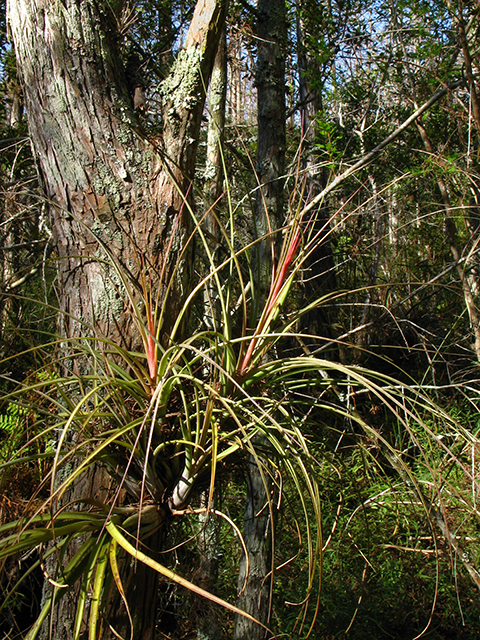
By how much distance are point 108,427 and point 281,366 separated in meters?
0.37

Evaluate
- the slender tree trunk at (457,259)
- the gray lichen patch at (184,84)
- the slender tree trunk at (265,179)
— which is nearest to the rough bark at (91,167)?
the gray lichen patch at (184,84)

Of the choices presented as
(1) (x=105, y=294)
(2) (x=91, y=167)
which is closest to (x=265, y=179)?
(2) (x=91, y=167)

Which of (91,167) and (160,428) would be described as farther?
(91,167)

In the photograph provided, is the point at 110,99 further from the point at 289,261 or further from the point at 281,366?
the point at 281,366

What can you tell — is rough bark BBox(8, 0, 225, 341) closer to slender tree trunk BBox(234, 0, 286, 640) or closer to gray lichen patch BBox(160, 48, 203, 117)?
gray lichen patch BBox(160, 48, 203, 117)

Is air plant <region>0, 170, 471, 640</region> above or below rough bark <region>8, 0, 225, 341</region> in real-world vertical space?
below

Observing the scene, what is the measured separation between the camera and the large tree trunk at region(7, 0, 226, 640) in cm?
103

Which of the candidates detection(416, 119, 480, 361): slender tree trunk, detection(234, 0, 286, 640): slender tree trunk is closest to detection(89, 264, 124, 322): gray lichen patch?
detection(234, 0, 286, 640): slender tree trunk

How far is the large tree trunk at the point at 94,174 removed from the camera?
103 centimetres

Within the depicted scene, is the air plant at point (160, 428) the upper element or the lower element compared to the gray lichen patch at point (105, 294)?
lower

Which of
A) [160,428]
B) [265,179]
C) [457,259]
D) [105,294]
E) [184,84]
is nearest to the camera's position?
[160,428]

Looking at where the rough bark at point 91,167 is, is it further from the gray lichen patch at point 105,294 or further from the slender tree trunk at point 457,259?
the slender tree trunk at point 457,259

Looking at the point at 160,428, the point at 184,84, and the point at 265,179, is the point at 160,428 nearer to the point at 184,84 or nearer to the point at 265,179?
the point at 184,84

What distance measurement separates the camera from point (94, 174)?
104 centimetres
